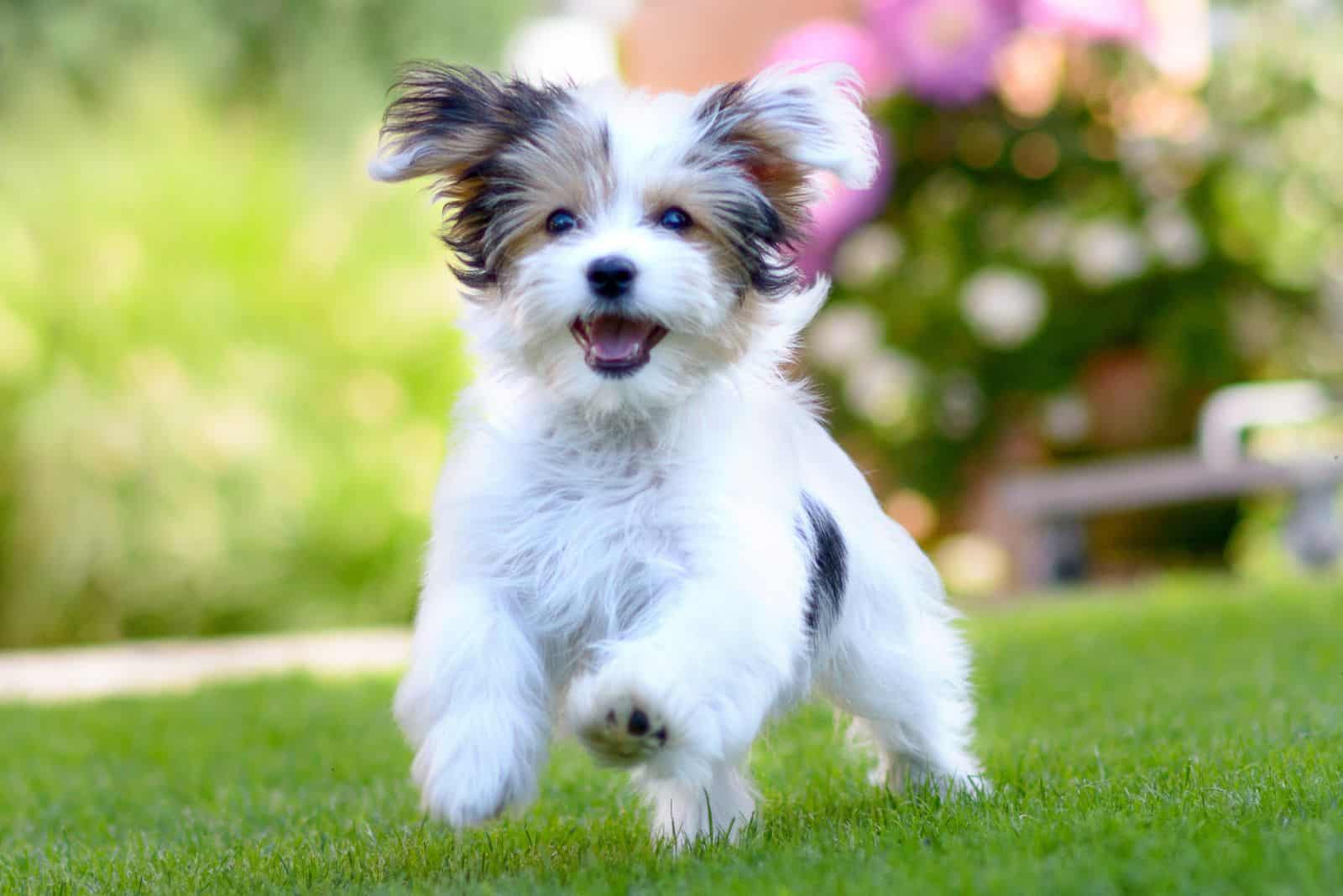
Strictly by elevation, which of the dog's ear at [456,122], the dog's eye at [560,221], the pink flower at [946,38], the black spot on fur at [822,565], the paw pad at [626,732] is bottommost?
the paw pad at [626,732]

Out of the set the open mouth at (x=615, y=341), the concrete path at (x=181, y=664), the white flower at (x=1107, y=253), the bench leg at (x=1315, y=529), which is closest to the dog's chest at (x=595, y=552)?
the open mouth at (x=615, y=341)

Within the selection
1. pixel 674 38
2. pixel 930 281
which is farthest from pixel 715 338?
pixel 674 38

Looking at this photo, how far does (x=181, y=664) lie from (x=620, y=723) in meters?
6.24

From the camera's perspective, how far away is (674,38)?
42.9ft

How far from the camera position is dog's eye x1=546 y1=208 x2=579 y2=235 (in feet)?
11.8

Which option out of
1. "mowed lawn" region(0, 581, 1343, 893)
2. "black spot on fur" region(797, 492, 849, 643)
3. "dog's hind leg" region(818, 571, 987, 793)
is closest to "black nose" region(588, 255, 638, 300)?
"black spot on fur" region(797, 492, 849, 643)

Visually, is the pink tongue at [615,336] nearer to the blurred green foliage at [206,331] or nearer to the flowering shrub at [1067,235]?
the blurred green foliage at [206,331]

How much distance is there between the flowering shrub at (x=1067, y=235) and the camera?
33.9ft

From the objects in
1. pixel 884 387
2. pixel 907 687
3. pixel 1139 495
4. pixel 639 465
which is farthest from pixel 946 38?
pixel 639 465

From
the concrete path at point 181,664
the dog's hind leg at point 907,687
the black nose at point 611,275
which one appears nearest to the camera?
the black nose at point 611,275

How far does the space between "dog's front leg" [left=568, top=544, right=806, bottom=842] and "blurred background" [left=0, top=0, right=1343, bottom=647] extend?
654 centimetres

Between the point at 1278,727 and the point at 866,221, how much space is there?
6.81 metres

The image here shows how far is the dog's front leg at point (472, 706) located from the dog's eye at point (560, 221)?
0.75 metres

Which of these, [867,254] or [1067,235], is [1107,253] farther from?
[867,254]
